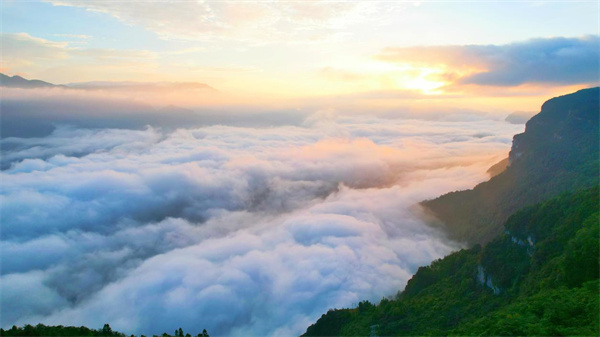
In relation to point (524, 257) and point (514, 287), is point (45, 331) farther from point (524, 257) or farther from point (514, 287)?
point (524, 257)

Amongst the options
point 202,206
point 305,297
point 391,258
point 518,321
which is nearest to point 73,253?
point 202,206

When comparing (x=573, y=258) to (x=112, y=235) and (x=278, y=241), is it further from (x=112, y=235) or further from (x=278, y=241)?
(x=112, y=235)

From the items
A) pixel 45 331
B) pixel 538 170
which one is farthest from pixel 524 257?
pixel 45 331

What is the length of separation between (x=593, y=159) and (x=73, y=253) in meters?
134

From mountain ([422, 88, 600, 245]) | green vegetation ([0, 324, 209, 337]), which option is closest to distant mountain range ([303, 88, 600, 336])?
mountain ([422, 88, 600, 245])

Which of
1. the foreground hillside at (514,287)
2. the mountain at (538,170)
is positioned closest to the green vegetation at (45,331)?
the foreground hillside at (514,287)

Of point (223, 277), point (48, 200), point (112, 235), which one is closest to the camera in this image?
point (223, 277)

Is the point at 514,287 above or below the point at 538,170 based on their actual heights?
below

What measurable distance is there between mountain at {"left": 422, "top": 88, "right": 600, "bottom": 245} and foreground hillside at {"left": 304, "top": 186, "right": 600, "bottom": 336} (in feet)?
80.6

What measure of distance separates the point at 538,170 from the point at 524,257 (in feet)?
147

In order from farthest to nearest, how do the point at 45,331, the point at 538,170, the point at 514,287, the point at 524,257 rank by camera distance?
the point at 538,170
the point at 524,257
the point at 514,287
the point at 45,331

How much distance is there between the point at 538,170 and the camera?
3159 inches

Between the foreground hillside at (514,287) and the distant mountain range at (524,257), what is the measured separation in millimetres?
110

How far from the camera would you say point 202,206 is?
546 ft
